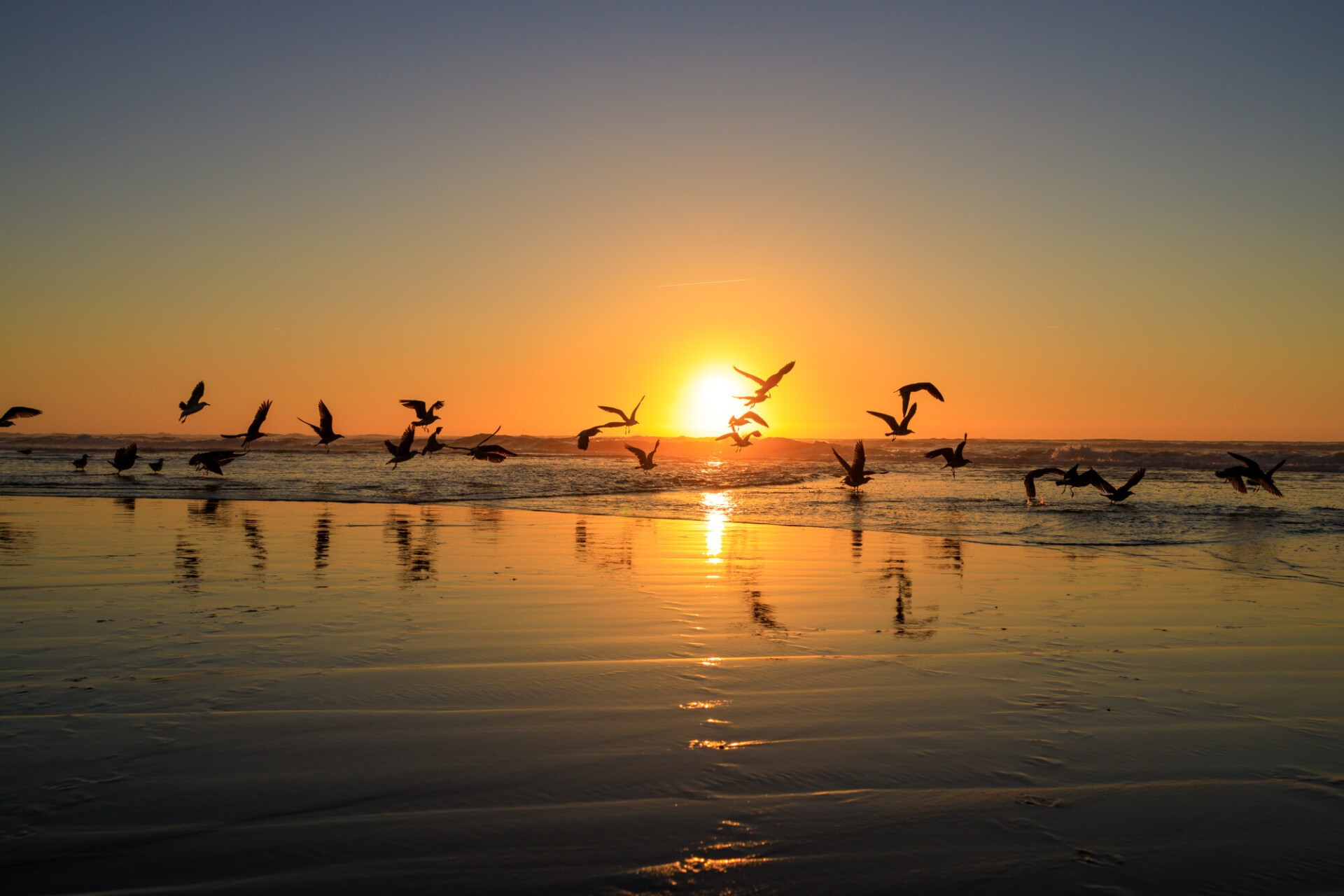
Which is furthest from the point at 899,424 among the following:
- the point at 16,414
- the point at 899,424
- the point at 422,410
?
the point at 16,414

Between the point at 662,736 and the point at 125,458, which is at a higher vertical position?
Answer: the point at 125,458

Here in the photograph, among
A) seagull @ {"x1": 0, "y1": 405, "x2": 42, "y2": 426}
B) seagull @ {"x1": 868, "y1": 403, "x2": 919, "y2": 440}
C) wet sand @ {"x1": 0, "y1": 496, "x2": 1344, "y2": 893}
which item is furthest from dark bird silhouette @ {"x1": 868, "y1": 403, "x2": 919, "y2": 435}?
seagull @ {"x1": 0, "y1": 405, "x2": 42, "y2": 426}

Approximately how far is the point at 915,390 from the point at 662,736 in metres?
11.9

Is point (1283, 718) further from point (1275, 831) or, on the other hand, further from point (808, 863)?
point (808, 863)

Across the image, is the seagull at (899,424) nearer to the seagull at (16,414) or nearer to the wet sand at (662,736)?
the wet sand at (662,736)

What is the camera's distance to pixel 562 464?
119 feet

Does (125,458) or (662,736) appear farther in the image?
(125,458)

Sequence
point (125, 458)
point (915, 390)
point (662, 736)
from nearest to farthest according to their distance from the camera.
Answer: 1. point (662, 736)
2. point (915, 390)
3. point (125, 458)

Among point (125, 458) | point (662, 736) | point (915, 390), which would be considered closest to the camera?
point (662, 736)

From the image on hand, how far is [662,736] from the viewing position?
161 inches

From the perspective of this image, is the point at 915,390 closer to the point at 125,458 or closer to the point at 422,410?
the point at 422,410

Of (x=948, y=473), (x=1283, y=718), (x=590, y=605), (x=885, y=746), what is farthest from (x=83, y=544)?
(x=948, y=473)

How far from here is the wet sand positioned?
2943mm

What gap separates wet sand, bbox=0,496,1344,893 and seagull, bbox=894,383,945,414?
6.47 m
